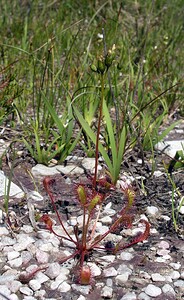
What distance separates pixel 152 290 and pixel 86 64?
6.63 feet

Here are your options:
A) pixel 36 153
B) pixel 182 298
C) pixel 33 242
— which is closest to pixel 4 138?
pixel 36 153

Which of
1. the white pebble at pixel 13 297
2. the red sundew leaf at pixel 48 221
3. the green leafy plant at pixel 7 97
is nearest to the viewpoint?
the white pebble at pixel 13 297

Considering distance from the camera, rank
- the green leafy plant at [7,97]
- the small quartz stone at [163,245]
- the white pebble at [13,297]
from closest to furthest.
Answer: the white pebble at [13,297], the small quartz stone at [163,245], the green leafy plant at [7,97]

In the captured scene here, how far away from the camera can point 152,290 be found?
205 cm

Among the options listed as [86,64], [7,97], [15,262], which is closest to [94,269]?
[15,262]

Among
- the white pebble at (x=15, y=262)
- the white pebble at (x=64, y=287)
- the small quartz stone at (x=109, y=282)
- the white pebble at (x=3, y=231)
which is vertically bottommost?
the small quartz stone at (x=109, y=282)

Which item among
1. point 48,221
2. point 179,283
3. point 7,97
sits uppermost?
point 7,97

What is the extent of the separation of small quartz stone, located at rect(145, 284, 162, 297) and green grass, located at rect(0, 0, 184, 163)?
3.18 feet

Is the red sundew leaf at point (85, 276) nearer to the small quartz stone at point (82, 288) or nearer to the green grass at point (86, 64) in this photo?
the small quartz stone at point (82, 288)

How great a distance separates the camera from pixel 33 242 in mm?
2283

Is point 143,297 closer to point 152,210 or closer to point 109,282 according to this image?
point 109,282

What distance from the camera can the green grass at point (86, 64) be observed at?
3.13 metres

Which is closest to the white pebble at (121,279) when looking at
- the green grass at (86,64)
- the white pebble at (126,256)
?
the white pebble at (126,256)

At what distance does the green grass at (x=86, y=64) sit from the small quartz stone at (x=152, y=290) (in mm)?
970
